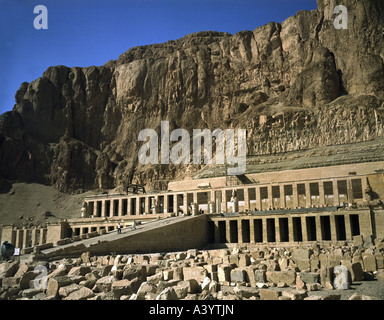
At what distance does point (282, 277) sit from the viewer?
37.8 ft

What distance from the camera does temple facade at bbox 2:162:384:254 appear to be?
33500 millimetres

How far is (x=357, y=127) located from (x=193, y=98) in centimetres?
3588

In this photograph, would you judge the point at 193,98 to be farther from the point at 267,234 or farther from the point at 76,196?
the point at 267,234

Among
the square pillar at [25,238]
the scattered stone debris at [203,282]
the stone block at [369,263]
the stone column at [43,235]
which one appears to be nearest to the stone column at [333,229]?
the scattered stone debris at [203,282]

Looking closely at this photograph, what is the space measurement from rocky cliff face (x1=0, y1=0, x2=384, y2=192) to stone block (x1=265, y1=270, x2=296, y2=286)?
55.5 meters

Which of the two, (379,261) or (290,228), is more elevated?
(290,228)

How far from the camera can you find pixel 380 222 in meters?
29.3

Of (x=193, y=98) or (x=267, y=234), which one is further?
(x=193, y=98)

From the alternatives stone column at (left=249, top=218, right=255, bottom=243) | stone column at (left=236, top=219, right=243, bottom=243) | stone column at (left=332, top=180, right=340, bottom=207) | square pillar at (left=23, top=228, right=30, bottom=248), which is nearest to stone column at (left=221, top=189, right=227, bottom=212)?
stone column at (left=236, top=219, right=243, bottom=243)

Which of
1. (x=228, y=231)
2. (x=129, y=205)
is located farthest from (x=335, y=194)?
(x=129, y=205)

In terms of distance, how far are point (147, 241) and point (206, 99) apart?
192ft

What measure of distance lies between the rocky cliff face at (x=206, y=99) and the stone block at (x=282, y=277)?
55539 millimetres

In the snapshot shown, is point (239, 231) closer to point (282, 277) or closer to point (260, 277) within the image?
point (260, 277)
